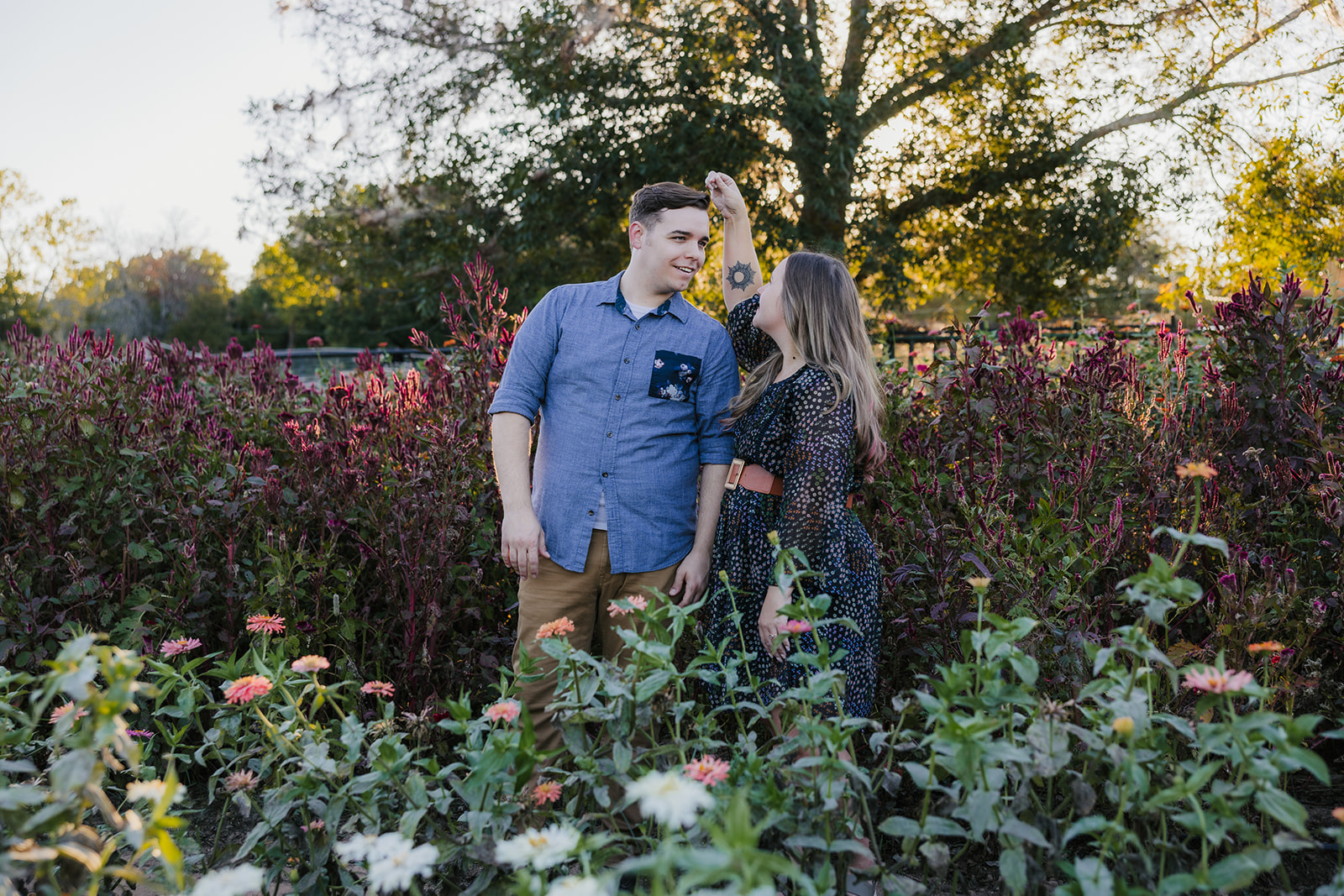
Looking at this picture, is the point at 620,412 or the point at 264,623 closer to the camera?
the point at 264,623

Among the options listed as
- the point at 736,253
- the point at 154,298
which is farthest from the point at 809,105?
the point at 154,298

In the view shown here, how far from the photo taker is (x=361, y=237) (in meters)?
13.9

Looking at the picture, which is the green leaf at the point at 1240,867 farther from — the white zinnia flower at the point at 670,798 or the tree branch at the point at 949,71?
the tree branch at the point at 949,71

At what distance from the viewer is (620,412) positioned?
256 centimetres

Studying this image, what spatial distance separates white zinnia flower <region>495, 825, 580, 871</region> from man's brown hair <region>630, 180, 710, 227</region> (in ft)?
6.08

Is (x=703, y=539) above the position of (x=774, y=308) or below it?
below

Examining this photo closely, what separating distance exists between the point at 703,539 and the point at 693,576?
12cm

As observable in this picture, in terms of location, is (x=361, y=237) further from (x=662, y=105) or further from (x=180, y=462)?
(x=180, y=462)

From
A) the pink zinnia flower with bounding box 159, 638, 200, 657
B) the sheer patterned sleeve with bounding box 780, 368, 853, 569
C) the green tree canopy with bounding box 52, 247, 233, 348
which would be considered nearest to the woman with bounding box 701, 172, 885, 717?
the sheer patterned sleeve with bounding box 780, 368, 853, 569

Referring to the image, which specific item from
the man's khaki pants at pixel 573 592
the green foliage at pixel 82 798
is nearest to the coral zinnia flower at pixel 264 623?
the green foliage at pixel 82 798

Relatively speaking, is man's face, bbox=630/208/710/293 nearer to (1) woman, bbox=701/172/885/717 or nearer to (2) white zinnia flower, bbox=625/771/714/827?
(1) woman, bbox=701/172/885/717

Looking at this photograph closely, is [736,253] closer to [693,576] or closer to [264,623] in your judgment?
[693,576]

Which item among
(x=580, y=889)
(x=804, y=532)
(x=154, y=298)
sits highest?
(x=154, y=298)

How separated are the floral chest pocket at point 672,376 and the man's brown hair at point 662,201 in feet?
1.32
